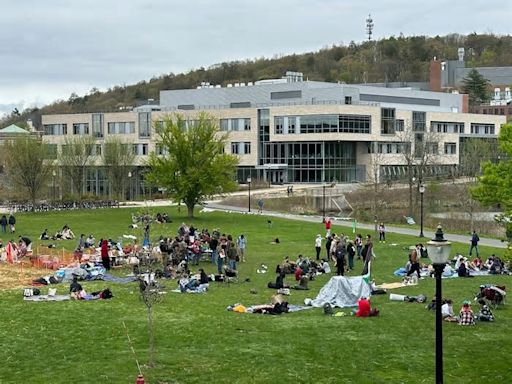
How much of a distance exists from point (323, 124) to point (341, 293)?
72.6m

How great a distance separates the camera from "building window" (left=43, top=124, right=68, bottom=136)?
113 m

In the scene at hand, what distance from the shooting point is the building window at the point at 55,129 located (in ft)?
371

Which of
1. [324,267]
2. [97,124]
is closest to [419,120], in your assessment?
[97,124]

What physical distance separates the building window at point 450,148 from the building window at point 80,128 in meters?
54.1

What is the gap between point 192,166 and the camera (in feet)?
200

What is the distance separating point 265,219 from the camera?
59750 mm

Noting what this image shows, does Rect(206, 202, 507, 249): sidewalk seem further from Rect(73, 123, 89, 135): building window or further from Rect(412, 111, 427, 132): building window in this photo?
Rect(73, 123, 89, 135): building window

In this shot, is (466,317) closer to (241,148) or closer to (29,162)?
(29,162)

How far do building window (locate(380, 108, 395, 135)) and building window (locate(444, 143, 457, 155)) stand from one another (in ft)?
41.5

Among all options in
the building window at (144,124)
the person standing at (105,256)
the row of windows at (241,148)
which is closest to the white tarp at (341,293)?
the person standing at (105,256)

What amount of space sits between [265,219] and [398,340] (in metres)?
39.4

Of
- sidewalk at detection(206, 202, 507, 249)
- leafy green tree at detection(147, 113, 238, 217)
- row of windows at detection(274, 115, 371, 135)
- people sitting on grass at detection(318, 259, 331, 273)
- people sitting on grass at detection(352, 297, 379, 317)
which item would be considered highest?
row of windows at detection(274, 115, 371, 135)

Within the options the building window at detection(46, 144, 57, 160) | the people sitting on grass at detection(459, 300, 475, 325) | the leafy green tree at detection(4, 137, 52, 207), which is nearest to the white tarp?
the people sitting on grass at detection(459, 300, 475, 325)

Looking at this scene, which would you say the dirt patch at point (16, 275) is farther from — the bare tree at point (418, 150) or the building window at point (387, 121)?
the building window at point (387, 121)
